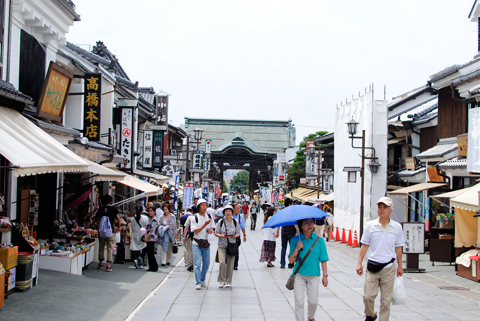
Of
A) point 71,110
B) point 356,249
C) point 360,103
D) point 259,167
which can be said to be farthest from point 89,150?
point 259,167

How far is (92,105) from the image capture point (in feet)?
41.1

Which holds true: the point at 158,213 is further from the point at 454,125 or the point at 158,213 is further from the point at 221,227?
the point at 454,125

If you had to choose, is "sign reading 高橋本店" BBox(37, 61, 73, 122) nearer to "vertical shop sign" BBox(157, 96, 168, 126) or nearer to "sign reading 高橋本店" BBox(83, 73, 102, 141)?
"sign reading 高橋本店" BBox(83, 73, 102, 141)

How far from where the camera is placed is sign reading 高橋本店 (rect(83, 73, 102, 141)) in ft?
40.5

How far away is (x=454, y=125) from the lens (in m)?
17.5

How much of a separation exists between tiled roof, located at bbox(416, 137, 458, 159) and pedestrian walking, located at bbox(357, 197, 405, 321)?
39.2 ft

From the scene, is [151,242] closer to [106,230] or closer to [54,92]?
[106,230]

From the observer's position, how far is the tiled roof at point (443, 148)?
676 inches

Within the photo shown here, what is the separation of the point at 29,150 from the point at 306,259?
3873 mm

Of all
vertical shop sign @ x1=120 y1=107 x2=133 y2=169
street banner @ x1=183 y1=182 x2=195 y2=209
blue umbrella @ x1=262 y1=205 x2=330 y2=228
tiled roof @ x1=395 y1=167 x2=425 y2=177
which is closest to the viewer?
blue umbrella @ x1=262 y1=205 x2=330 y2=228

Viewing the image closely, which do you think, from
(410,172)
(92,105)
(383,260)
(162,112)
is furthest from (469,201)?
(162,112)

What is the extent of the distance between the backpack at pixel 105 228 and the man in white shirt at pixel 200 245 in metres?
2.15

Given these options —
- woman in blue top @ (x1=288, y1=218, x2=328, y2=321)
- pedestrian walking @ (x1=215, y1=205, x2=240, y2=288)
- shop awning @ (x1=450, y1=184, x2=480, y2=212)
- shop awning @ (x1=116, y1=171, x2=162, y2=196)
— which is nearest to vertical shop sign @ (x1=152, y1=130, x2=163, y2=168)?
shop awning @ (x1=116, y1=171, x2=162, y2=196)

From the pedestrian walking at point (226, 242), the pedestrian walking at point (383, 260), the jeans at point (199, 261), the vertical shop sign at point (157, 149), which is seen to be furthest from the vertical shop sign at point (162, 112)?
the pedestrian walking at point (383, 260)
